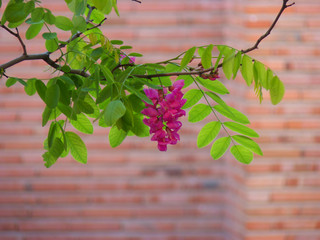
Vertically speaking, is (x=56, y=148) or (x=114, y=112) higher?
(x=114, y=112)

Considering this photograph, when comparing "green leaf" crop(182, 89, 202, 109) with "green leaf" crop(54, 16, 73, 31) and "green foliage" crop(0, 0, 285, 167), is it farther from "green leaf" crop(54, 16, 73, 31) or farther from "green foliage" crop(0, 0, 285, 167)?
"green leaf" crop(54, 16, 73, 31)

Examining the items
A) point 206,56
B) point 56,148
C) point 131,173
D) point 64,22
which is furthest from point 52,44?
point 131,173

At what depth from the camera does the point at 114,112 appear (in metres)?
0.67

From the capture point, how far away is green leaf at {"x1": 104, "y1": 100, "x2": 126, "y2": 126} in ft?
2.18

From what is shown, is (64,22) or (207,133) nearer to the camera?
(64,22)

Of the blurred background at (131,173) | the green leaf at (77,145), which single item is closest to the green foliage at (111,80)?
the green leaf at (77,145)

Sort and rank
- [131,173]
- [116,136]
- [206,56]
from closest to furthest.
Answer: [206,56] → [116,136] → [131,173]

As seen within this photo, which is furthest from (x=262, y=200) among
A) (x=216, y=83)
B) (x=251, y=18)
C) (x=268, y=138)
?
(x=216, y=83)

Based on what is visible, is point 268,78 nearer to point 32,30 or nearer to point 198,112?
point 198,112

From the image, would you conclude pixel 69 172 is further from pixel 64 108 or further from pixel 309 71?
pixel 64 108

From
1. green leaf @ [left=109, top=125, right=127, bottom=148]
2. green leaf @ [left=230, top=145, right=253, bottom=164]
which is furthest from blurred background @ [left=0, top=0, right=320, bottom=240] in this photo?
green leaf @ [left=109, top=125, right=127, bottom=148]

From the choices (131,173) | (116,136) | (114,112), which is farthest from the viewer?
(131,173)

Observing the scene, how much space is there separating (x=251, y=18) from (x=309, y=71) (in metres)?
0.34

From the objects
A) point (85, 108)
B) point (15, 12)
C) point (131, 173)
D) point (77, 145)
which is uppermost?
point (15, 12)
